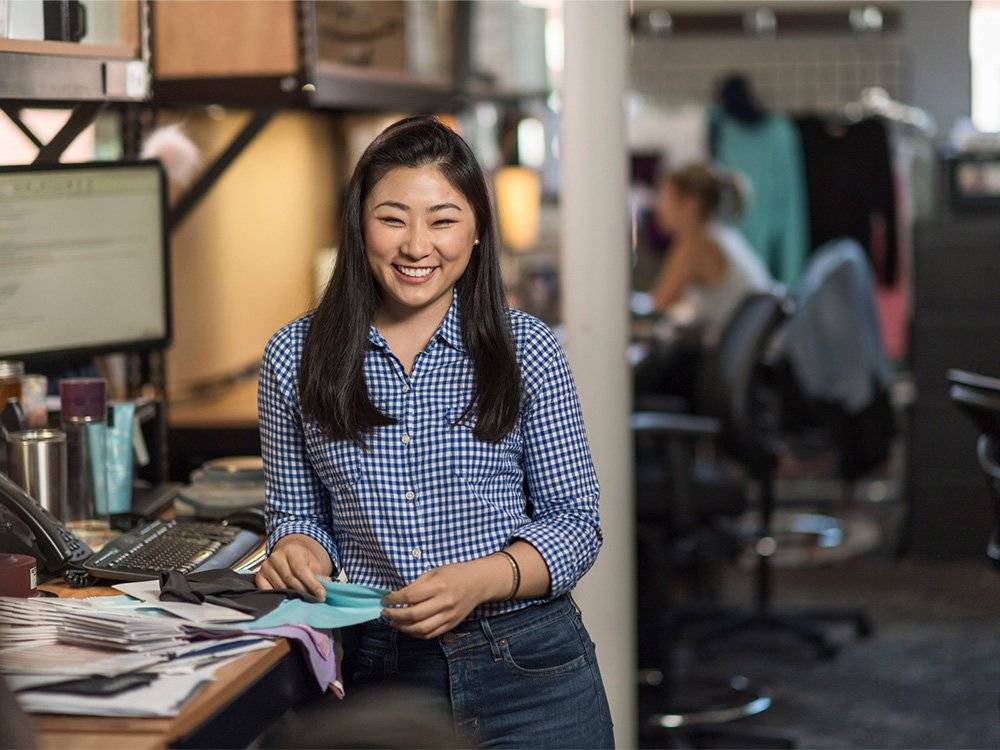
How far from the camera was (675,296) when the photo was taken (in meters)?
6.06

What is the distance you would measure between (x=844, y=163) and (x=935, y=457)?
5.25 ft

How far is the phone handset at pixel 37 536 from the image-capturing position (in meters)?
2.06

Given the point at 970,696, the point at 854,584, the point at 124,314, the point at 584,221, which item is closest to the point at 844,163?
the point at 854,584

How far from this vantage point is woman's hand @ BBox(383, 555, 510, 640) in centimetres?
171

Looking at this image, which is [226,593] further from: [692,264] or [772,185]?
[772,185]

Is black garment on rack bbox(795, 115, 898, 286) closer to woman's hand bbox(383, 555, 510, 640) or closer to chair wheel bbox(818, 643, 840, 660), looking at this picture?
chair wheel bbox(818, 643, 840, 660)

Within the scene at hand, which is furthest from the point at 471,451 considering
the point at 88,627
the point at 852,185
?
the point at 852,185

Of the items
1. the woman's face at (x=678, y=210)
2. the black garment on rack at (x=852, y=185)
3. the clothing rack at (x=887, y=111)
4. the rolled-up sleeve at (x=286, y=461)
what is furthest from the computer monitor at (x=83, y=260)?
the clothing rack at (x=887, y=111)

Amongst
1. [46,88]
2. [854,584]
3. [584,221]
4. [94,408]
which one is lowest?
[854,584]

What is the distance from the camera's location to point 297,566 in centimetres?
182


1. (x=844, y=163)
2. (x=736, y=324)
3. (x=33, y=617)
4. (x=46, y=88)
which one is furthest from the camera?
(x=844, y=163)

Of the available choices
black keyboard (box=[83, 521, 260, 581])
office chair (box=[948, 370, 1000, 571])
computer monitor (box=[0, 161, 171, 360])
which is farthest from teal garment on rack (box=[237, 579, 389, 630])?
office chair (box=[948, 370, 1000, 571])

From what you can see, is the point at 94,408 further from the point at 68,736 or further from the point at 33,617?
the point at 68,736

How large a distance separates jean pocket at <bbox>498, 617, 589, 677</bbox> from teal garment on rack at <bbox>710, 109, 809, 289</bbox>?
512cm
